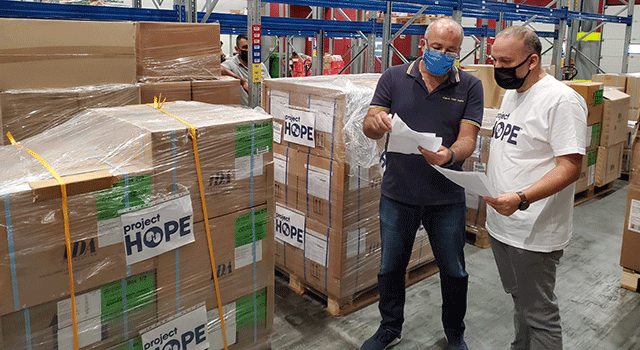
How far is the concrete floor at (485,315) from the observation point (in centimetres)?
318

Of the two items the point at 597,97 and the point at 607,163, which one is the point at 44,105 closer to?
the point at 597,97

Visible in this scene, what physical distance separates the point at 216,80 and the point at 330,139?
105 centimetres

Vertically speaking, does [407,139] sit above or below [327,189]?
above

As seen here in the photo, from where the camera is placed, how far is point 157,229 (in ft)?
7.29

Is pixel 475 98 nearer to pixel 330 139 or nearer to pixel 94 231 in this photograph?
pixel 330 139

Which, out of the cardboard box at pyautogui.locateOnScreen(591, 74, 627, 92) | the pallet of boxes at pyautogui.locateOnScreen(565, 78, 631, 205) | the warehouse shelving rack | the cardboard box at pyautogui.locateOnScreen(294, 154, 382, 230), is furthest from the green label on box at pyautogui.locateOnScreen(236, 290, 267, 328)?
the cardboard box at pyautogui.locateOnScreen(591, 74, 627, 92)

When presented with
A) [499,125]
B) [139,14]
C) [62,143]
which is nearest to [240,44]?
[139,14]

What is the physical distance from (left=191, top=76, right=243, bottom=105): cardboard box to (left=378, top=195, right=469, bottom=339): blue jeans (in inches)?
63.0

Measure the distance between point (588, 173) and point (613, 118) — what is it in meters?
0.75

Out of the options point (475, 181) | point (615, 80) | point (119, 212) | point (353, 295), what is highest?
point (615, 80)

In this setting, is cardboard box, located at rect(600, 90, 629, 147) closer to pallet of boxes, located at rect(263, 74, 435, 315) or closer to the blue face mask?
pallet of boxes, located at rect(263, 74, 435, 315)

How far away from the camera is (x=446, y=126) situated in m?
2.60

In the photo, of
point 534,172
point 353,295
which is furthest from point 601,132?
point 534,172

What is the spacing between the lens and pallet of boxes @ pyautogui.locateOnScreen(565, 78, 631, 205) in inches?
231
